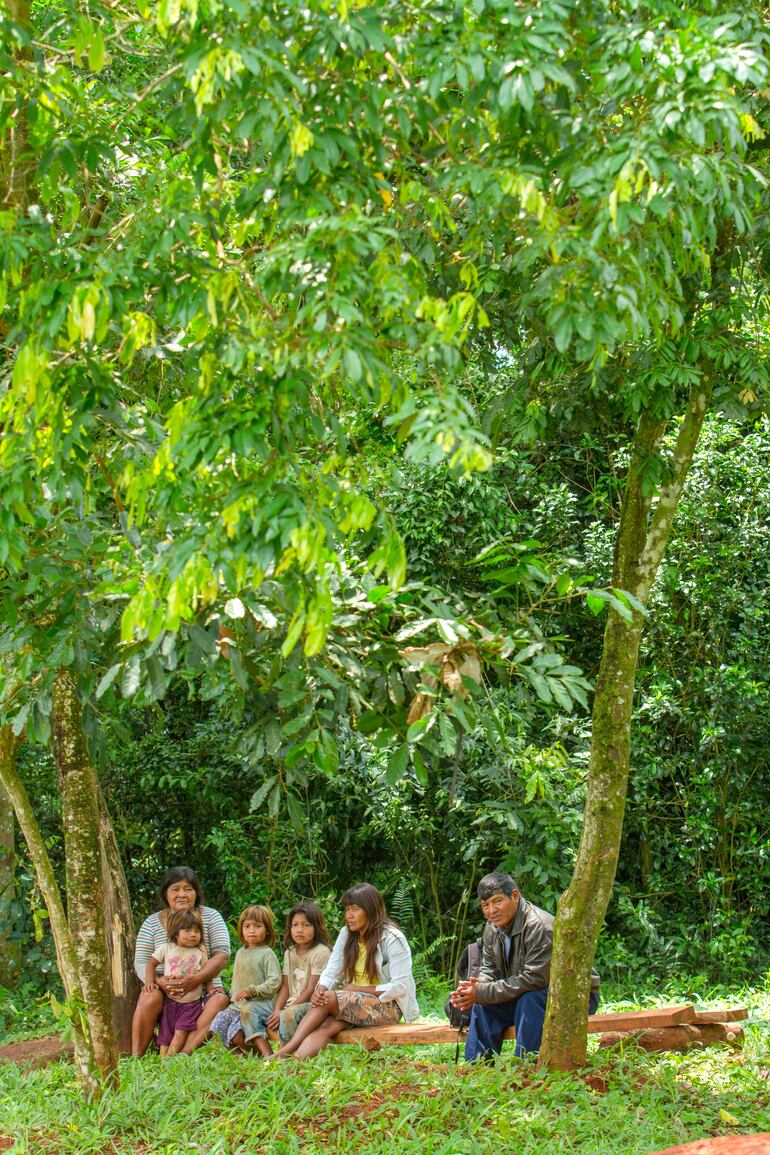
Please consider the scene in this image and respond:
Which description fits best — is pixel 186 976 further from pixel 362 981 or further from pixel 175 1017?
pixel 362 981

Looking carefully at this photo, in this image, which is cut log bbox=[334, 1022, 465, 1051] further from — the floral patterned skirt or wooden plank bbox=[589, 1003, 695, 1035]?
wooden plank bbox=[589, 1003, 695, 1035]

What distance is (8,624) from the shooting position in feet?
13.9

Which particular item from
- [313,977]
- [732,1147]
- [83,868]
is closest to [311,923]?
[313,977]

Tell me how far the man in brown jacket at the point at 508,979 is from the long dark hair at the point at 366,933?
1.89 feet

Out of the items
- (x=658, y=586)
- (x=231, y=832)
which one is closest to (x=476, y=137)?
(x=658, y=586)

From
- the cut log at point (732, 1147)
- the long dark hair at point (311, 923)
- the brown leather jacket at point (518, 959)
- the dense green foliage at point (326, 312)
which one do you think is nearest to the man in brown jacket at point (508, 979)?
the brown leather jacket at point (518, 959)

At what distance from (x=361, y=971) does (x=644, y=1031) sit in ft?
4.74

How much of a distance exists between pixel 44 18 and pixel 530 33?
149 inches

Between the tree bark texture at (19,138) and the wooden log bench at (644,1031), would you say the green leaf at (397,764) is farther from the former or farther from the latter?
the wooden log bench at (644,1031)

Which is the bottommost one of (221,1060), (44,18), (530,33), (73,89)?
(221,1060)

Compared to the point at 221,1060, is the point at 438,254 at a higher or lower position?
higher

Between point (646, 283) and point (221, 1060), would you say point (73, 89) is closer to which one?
point (646, 283)

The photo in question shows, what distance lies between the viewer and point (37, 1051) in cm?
701

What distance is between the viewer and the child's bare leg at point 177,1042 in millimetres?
6410
